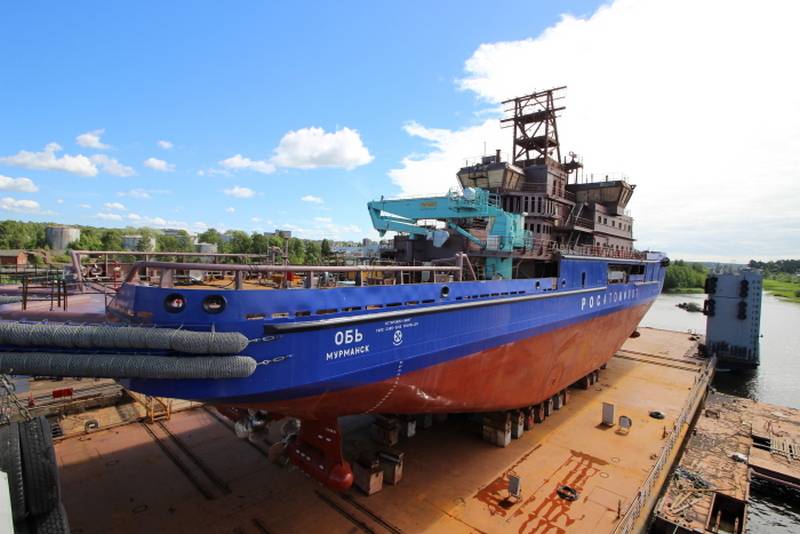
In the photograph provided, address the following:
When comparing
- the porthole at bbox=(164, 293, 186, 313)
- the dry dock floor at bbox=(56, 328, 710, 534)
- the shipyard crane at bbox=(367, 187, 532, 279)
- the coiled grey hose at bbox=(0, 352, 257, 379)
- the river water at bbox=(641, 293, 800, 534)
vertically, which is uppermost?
the shipyard crane at bbox=(367, 187, 532, 279)

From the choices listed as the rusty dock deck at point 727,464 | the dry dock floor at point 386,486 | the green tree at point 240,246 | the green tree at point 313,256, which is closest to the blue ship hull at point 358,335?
the dry dock floor at point 386,486

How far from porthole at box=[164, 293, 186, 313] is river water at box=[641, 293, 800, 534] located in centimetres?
1737

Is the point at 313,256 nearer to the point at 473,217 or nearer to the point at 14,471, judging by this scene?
the point at 473,217

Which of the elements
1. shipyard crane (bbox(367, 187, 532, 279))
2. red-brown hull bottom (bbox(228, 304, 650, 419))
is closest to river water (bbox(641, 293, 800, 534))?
red-brown hull bottom (bbox(228, 304, 650, 419))

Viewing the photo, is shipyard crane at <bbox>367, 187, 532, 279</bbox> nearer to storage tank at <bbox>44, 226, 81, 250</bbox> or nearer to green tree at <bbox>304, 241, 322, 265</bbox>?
green tree at <bbox>304, 241, 322, 265</bbox>

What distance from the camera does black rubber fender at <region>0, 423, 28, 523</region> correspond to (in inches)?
181

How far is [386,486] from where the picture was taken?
373 inches

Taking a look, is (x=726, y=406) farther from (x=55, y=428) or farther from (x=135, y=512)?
(x=55, y=428)

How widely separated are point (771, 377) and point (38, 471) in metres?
36.0

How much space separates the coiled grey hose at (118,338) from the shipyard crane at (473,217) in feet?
24.1

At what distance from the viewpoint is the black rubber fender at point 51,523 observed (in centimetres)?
484

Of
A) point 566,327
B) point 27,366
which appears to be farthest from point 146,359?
point 566,327

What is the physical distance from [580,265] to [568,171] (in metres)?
8.42

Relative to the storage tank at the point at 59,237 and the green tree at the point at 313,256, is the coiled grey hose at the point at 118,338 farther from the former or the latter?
the storage tank at the point at 59,237
